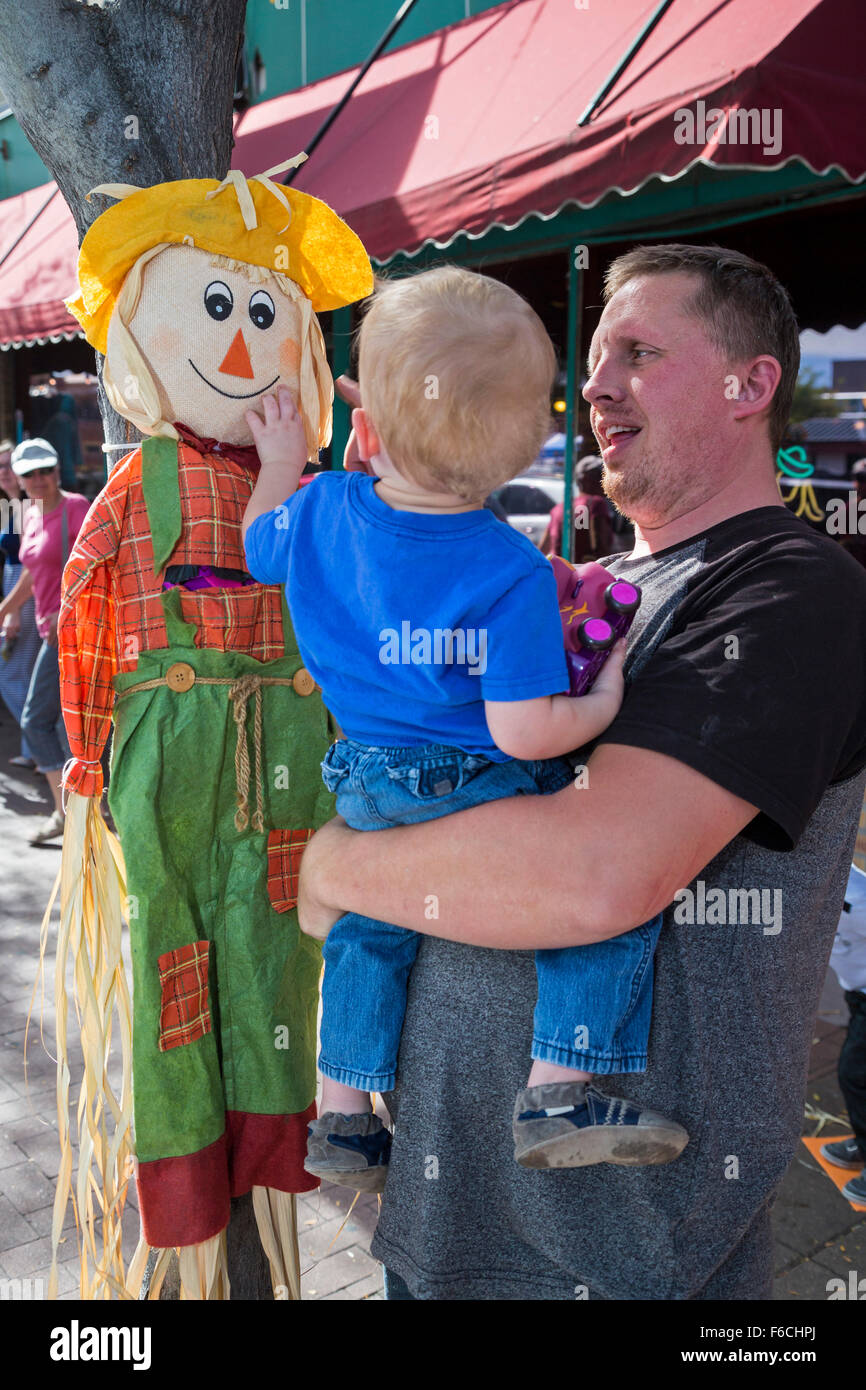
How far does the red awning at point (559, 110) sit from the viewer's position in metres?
3.58

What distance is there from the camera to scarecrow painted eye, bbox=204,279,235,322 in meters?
2.02

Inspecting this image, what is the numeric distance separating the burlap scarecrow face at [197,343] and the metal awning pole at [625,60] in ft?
8.69

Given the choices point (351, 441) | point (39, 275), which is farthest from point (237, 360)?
point (39, 275)

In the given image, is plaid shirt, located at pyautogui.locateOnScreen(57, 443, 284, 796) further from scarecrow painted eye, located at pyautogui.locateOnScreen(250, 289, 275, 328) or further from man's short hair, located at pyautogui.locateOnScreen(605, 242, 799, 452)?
man's short hair, located at pyautogui.locateOnScreen(605, 242, 799, 452)

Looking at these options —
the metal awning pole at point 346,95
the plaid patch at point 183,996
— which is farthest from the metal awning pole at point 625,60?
the plaid patch at point 183,996

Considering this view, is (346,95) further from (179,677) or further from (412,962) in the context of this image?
(412,962)

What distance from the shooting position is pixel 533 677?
59.3 inches

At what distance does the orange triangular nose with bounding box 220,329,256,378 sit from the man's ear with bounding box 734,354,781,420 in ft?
2.75

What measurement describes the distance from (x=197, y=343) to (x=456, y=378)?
72 centimetres

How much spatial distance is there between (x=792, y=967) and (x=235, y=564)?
1117 millimetres

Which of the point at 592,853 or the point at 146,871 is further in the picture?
the point at 146,871

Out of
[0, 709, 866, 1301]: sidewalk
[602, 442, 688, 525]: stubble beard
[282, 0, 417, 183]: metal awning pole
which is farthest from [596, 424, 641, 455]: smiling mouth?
[282, 0, 417, 183]: metal awning pole

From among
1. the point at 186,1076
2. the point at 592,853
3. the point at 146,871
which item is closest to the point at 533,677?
the point at 592,853
